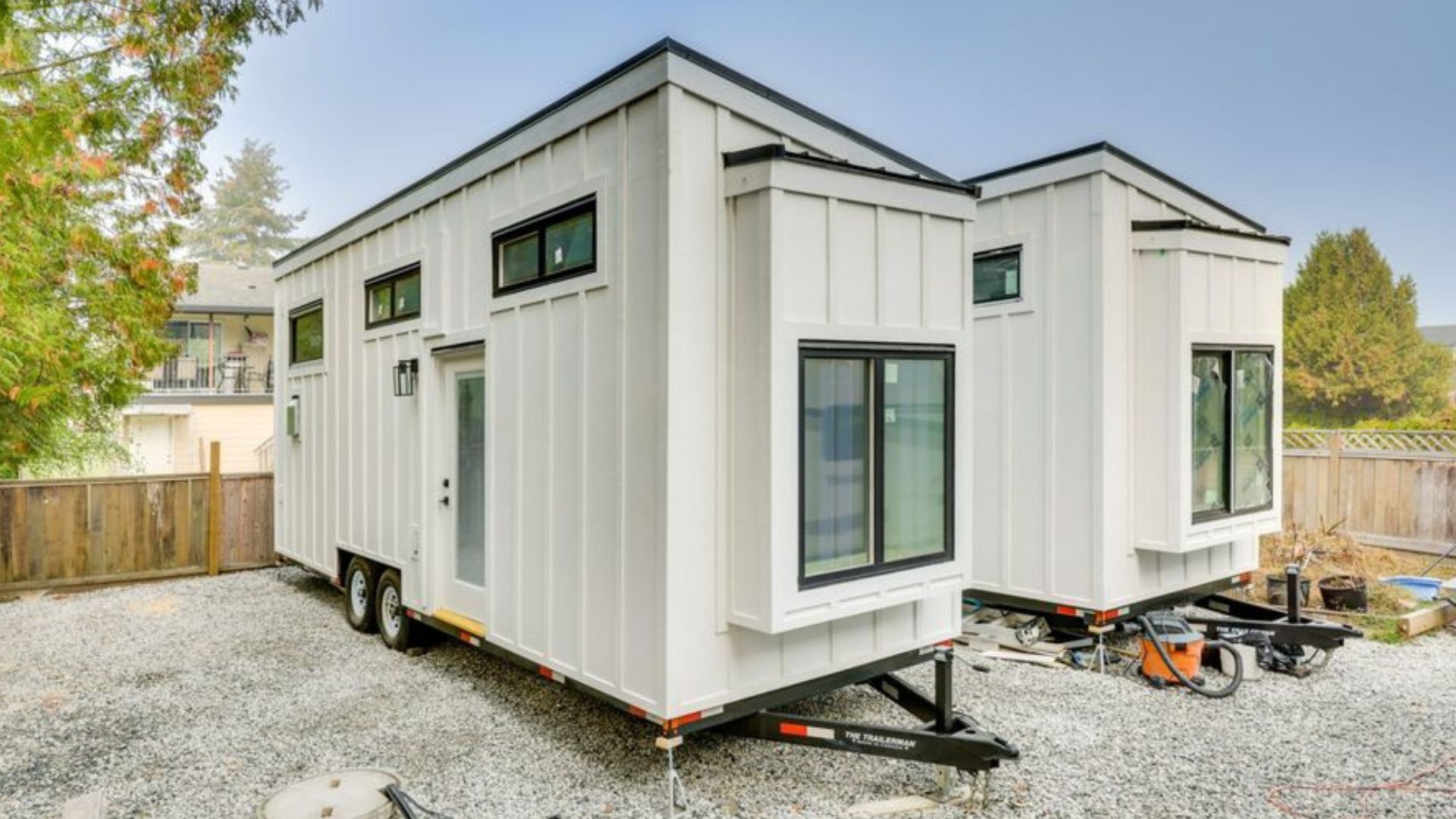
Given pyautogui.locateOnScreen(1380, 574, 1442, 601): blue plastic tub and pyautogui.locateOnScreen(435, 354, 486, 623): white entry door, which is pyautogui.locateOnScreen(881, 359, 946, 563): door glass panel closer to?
pyautogui.locateOnScreen(435, 354, 486, 623): white entry door

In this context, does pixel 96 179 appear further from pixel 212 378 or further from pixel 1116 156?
pixel 212 378

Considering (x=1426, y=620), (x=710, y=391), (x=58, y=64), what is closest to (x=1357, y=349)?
(x=1426, y=620)

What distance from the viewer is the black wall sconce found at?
5391 mm

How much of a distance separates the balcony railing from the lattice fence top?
18210 millimetres

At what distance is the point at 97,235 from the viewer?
6.96 metres

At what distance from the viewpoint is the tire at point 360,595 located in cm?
613

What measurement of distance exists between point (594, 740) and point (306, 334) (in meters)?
5.42

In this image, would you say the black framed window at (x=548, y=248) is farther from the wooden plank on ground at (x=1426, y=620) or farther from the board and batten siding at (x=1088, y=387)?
the wooden plank on ground at (x=1426, y=620)

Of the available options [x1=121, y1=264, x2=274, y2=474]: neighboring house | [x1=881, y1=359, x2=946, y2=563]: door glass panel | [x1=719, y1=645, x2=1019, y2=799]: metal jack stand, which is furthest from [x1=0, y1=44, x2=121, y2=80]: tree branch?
[x1=121, y1=264, x2=274, y2=474]: neighboring house

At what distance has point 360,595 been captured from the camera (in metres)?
6.35

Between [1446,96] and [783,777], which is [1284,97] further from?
[783,777]

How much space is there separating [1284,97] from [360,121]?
26183 millimetres

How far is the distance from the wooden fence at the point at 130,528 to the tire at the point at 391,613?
4064 mm

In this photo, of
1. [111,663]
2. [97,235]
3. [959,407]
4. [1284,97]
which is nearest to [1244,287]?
[959,407]
